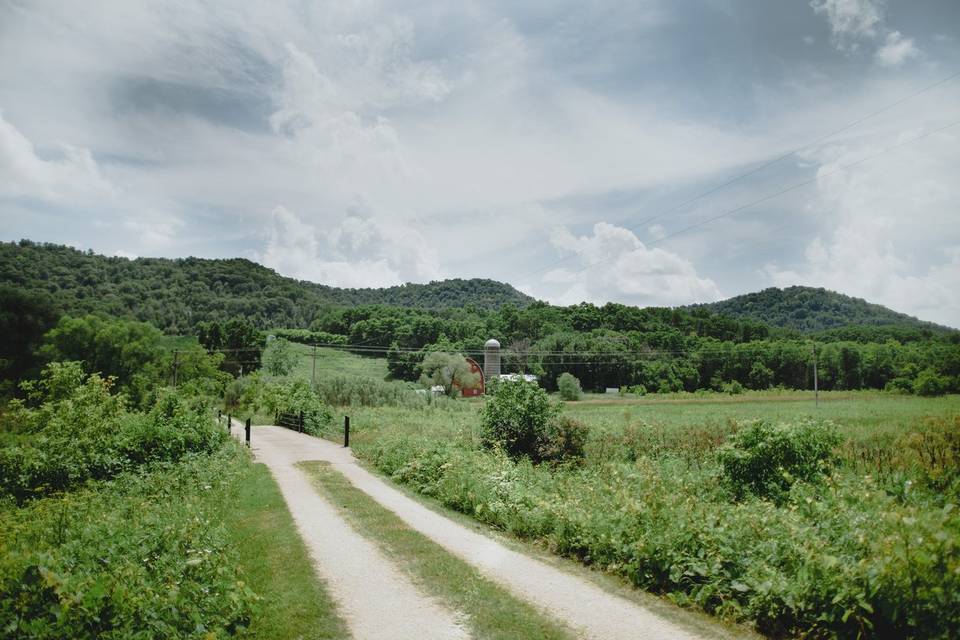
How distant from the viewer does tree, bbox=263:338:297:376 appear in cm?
6969

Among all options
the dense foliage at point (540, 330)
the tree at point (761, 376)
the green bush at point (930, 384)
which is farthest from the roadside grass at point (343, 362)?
the green bush at point (930, 384)

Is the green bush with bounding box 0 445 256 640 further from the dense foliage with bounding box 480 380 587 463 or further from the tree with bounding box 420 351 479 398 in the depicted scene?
the tree with bounding box 420 351 479 398

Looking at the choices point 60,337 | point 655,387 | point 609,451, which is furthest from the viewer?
point 655,387

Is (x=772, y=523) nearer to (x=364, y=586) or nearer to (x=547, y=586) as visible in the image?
Result: (x=547, y=586)

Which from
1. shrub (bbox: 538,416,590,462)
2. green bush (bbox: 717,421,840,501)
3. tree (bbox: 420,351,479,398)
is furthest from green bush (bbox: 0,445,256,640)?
tree (bbox: 420,351,479,398)

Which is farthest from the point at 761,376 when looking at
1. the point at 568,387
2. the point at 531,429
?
the point at 531,429

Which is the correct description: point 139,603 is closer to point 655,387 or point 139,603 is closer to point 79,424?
point 79,424

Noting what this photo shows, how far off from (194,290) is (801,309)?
12801 cm

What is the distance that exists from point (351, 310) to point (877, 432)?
101m

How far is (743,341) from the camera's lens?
285 feet

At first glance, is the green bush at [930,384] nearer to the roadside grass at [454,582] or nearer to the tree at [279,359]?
the roadside grass at [454,582]

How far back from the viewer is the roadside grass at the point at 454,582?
593 cm

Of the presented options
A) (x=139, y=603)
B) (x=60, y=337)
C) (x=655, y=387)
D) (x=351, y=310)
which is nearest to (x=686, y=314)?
(x=655, y=387)

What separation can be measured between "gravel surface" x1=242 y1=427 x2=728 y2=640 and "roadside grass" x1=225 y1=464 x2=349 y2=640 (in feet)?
1.65
